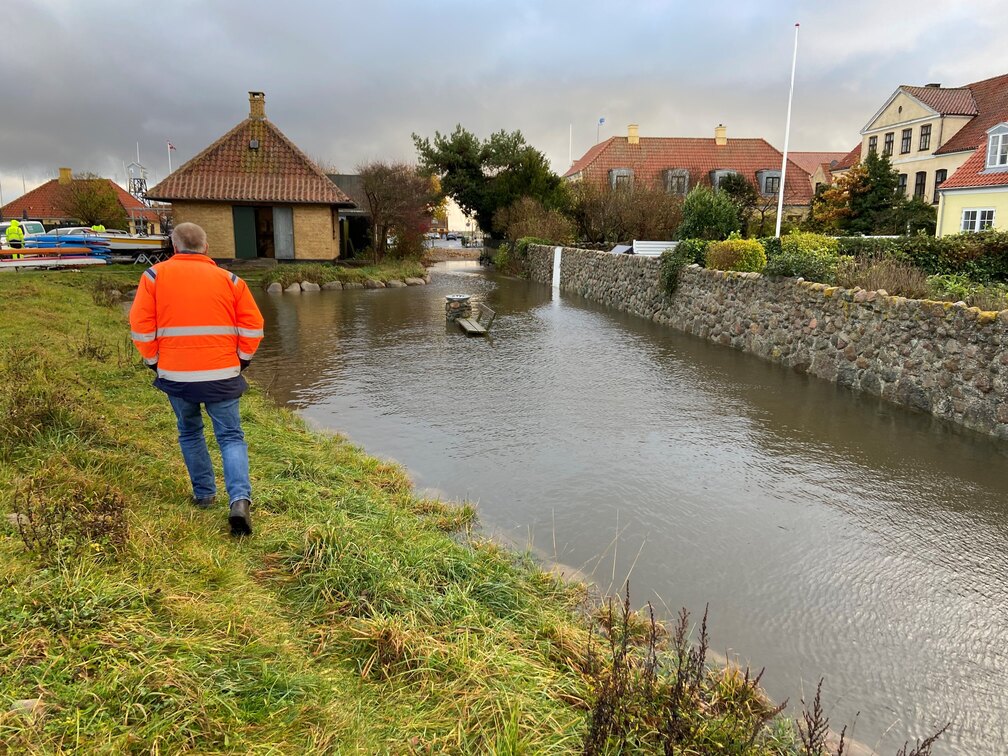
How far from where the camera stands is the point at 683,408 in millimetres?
8867

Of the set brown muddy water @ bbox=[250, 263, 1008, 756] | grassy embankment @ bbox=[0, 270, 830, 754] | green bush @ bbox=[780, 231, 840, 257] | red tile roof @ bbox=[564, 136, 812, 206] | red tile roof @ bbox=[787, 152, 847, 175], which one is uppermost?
red tile roof @ bbox=[787, 152, 847, 175]

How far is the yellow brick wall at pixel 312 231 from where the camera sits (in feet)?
87.6

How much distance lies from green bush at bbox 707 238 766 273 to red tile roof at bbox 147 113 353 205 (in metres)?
16.8

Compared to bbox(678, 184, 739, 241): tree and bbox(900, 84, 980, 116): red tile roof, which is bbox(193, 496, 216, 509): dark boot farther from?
bbox(900, 84, 980, 116): red tile roof

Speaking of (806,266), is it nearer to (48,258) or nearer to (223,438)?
(223,438)

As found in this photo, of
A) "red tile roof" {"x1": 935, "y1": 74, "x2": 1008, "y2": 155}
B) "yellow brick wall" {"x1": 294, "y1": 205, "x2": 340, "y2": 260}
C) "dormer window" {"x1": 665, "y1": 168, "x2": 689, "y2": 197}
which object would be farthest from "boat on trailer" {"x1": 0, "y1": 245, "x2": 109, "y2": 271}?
"red tile roof" {"x1": 935, "y1": 74, "x2": 1008, "y2": 155}

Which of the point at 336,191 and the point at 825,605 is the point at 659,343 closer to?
the point at 825,605

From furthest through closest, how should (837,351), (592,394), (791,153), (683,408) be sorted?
(791,153) → (837,351) → (592,394) → (683,408)

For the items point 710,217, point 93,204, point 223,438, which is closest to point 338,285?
point 710,217

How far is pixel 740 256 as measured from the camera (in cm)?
1377

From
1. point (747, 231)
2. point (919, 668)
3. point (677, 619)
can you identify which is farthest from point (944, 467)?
point (747, 231)

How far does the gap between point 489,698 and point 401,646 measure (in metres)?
0.56

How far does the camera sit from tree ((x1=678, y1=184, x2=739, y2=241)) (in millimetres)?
21234

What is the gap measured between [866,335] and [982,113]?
114 feet
